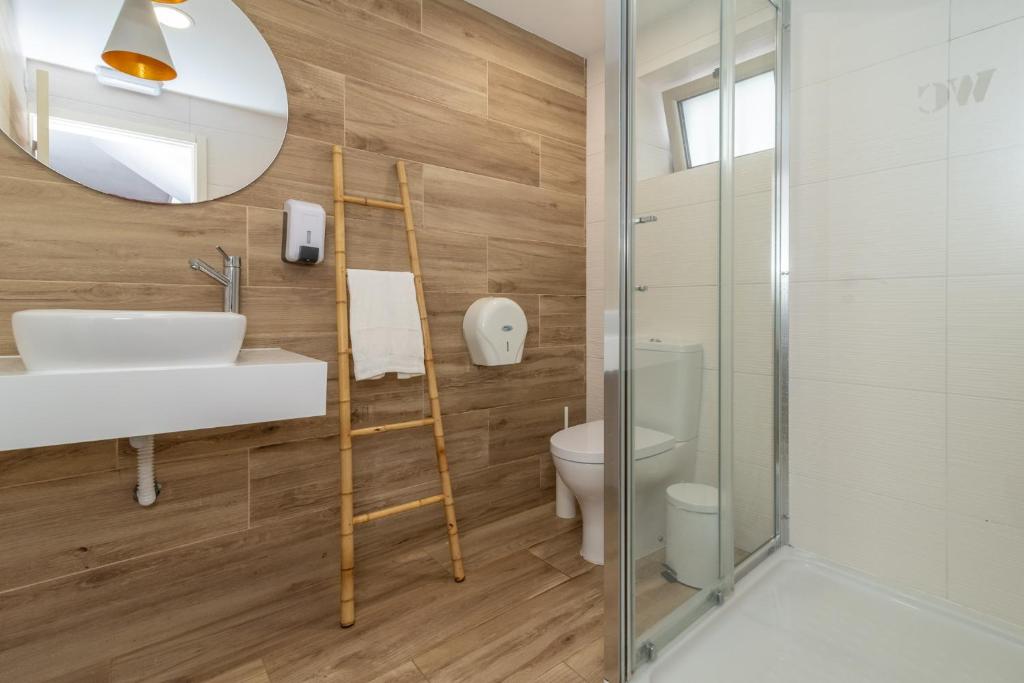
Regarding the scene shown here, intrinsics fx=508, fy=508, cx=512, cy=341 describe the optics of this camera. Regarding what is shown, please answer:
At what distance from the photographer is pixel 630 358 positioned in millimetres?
1155

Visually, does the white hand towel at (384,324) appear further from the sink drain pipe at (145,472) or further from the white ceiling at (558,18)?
the white ceiling at (558,18)

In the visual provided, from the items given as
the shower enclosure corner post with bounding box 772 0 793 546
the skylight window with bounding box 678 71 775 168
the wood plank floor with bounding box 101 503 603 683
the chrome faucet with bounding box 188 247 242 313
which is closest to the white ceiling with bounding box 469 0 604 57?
the shower enclosure corner post with bounding box 772 0 793 546

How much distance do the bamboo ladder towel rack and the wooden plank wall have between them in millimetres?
69

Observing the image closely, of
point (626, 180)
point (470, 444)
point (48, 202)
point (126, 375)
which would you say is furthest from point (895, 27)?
point (48, 202)

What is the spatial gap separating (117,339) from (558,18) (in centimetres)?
215

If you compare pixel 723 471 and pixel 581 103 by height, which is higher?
pixel 581 103

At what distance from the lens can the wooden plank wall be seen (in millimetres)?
1374

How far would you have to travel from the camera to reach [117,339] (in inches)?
42.4

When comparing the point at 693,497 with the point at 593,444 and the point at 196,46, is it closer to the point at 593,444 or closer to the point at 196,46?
the point at 593,444

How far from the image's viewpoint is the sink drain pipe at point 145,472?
4.41ft

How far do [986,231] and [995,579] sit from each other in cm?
93

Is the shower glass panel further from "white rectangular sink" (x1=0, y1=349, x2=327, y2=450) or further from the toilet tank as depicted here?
"white rectangular sink" (x1=0, y1=349, x2=327, y2=450)

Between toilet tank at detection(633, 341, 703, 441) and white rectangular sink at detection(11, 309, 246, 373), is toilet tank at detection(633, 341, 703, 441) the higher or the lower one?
the lower one

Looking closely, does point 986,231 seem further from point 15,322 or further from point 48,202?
point 48,202
